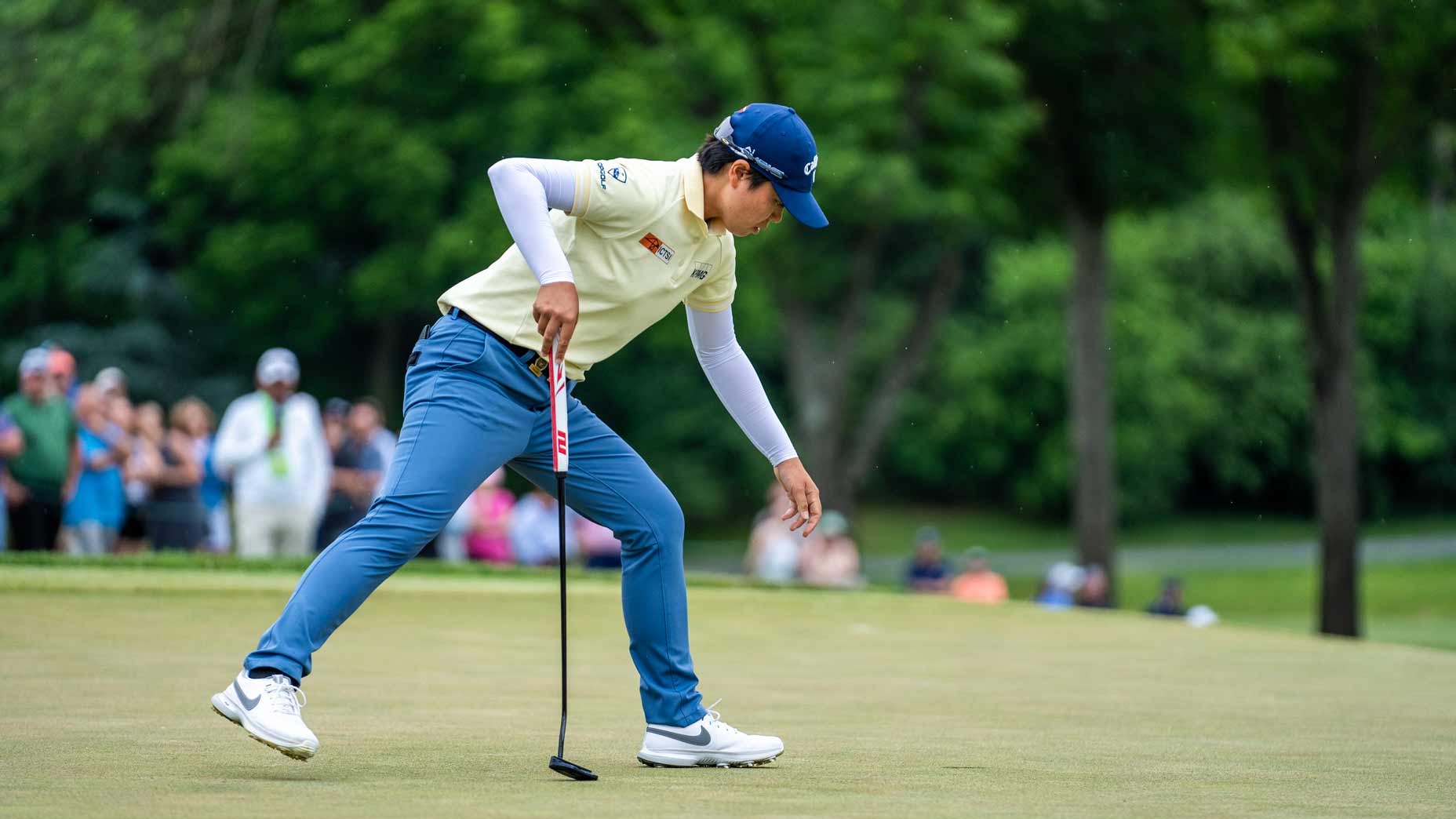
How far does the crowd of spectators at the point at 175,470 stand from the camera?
13273 mm

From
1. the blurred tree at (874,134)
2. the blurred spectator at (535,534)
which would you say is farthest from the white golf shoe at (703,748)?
the blurred tree at (874,134)

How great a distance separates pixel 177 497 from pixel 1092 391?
12.0 metres

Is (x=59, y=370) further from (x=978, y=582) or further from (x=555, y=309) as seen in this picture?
(x=555, y=309)

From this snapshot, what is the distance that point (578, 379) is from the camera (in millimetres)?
5328

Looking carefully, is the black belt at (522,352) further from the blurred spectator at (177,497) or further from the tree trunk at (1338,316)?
the tree trunk at (1338,316)

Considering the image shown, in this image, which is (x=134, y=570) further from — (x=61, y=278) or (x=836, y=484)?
(x=61, y=278)

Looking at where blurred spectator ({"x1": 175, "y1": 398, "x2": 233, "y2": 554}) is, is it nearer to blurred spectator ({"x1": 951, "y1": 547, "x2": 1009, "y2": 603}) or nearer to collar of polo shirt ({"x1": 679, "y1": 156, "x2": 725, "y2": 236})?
blurred spectator ({"x1": 951, "y1": 547, "x2": 1009, "y2": 603})

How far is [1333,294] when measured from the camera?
19766mm

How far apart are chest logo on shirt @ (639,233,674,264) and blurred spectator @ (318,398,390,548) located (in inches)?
419

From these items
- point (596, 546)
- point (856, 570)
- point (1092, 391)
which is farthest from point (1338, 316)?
point (596, 546)

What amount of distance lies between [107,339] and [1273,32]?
22.1 metres

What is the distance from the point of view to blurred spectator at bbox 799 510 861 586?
57.9 ft

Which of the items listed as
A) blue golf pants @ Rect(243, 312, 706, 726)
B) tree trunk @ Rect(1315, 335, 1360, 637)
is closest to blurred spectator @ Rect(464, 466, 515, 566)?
tree trunk @ Rect(1315, 335, 1360, 637)

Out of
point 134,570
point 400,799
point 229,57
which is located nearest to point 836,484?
point 229,57
